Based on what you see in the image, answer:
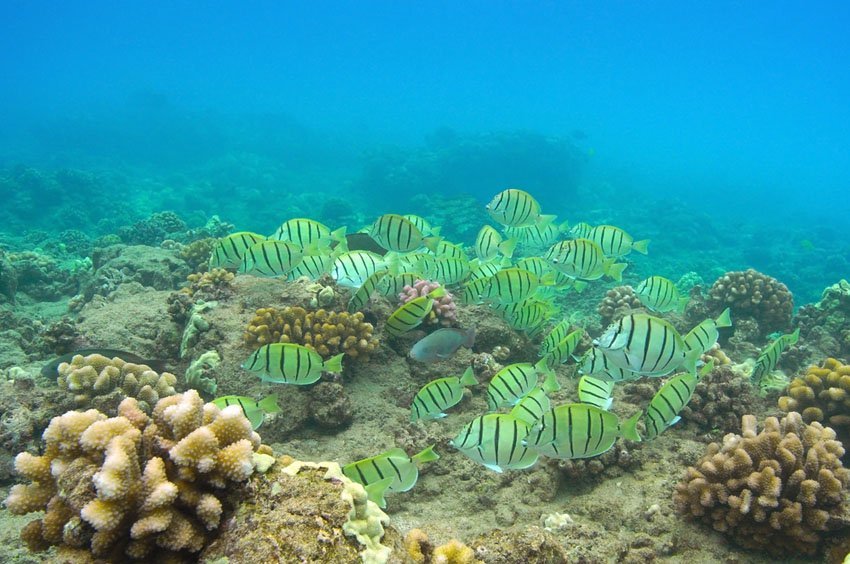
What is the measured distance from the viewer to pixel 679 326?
9.57 metres

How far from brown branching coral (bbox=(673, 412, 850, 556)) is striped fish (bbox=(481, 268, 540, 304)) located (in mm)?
2486

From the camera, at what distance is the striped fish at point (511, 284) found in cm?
557

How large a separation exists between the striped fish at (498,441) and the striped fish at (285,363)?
59.0 inches

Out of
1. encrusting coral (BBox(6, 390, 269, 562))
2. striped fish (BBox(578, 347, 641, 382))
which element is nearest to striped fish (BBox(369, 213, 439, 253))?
striped fish (BBox(578, 347, 641, 382))

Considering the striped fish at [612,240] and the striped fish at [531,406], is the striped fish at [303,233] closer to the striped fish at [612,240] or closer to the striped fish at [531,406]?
the striped fish at [531,406]

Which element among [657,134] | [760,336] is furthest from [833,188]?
[760,336]

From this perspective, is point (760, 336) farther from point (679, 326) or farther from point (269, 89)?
point (269, 89)

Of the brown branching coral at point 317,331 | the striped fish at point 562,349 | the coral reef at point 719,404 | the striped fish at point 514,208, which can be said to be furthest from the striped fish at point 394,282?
the coral reef at point 719,404

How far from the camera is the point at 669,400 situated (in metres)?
3.92

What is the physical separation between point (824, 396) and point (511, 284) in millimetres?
3573

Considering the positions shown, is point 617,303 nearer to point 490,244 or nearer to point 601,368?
point 490,244

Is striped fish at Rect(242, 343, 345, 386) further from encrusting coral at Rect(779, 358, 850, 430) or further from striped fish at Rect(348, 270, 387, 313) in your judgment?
encrusting coral at Rect(779, 358, 850, 430)

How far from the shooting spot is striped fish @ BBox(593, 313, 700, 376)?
3.35 metres

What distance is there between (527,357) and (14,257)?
43.6 ft
